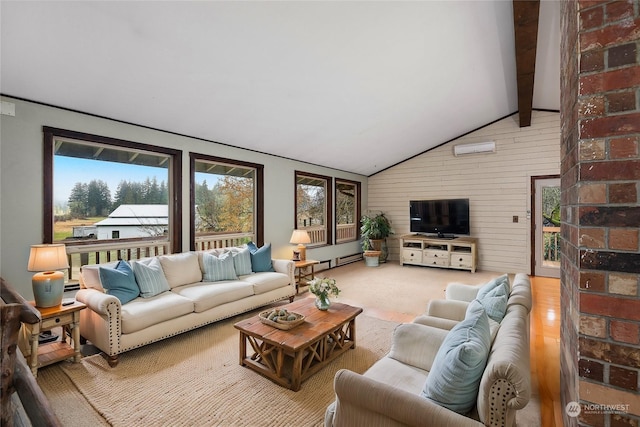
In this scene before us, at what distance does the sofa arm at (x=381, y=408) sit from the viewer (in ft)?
3.78

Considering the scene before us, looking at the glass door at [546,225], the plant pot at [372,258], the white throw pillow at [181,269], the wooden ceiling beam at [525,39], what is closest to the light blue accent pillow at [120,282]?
the white throw pillow at [181,269]

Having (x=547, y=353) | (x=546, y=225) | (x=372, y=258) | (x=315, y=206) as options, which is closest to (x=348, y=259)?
(x=372, y=258)

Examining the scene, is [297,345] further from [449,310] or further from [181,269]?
[181,269]

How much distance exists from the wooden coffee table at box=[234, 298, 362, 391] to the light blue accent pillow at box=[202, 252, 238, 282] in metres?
1.26

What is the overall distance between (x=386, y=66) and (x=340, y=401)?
3.47 meters

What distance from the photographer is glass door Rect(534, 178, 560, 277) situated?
19.1ft

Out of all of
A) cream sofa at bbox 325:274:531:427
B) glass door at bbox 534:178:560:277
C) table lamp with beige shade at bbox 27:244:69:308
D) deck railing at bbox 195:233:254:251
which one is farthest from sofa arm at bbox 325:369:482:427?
glass door at bbox 534:178:560:277

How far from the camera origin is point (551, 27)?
3326 mm

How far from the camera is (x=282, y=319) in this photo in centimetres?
258

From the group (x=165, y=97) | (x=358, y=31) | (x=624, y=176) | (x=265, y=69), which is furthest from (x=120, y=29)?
(x=624, y=176)

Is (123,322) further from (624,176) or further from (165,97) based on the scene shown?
(624,176)

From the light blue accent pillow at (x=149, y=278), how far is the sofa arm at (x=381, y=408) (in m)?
2.52

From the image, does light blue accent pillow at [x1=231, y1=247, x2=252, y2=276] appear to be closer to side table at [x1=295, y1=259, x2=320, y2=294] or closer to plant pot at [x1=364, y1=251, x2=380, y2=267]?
side table at [x1=295, y1=259, x2=320, y2=294]

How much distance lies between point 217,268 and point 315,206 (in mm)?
3375
